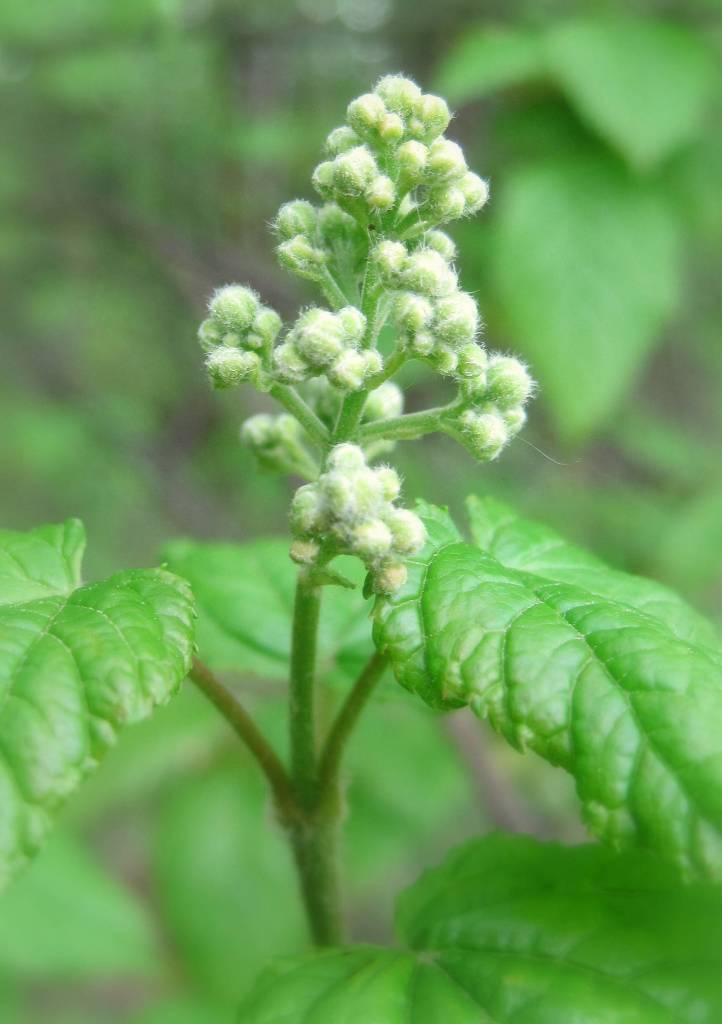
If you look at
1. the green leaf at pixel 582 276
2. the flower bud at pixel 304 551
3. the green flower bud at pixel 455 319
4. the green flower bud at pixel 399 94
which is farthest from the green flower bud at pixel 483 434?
the green leaf at pixel 582 276

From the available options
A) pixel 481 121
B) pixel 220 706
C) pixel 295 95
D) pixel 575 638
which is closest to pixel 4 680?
pixel 220 706

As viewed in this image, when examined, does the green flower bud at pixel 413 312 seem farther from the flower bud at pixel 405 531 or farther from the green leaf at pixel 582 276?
the green leaf at pixel 582 276

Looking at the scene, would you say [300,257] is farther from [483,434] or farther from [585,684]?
[585,684]

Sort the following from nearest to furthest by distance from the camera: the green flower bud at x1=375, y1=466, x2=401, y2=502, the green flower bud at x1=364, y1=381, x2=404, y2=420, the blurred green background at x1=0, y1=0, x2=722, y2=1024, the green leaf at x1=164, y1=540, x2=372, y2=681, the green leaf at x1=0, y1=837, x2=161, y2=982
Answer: the green flower bud at x1=375, y1=466, x2=401, y2=502
the green flower bud at x1=364, y1=381, x2=404, y2=420
the green leaf at x1=164, y1=540, x2=372, y2=681
the green leaf at x1=0, y1=837, x2=161, y2=982
the blurred green background at x1=0, y1=0, x2=722, y2=1024

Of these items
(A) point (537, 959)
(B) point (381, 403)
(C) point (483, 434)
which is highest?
(B) point (381, 403)

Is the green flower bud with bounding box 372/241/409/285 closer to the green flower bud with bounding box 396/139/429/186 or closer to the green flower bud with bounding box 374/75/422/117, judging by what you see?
the green flower bud with bounding box 396/139/429/186

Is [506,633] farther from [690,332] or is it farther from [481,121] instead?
[690,332]

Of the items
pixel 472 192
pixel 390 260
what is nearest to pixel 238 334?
pixel 390 260

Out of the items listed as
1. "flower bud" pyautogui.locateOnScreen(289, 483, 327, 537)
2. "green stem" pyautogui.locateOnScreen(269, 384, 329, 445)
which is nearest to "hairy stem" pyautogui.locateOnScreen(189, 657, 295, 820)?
"flower bud" pyautogui.locateOnScreen(289, 483, 327, 537)
